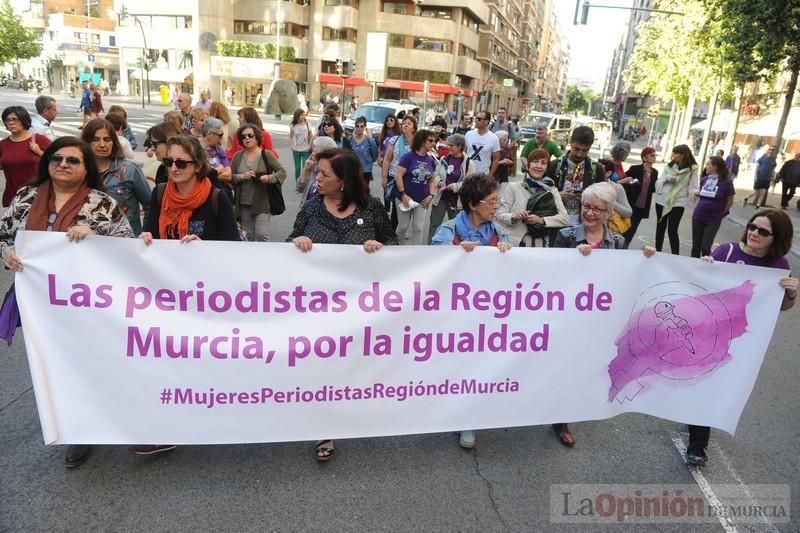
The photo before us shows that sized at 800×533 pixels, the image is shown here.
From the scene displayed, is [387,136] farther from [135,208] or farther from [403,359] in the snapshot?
[403,359]

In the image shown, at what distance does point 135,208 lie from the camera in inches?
166

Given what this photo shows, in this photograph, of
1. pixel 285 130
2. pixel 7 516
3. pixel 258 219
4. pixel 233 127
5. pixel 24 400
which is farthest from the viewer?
pixel 285 130

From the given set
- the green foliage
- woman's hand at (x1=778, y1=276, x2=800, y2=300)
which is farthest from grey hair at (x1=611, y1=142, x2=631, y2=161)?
the green foliage

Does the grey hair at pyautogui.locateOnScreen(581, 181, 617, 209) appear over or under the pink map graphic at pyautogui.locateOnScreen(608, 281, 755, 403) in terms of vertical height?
over

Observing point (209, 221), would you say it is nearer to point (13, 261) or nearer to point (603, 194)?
point (13, 261)

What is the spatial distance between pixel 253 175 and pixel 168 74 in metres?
59.0

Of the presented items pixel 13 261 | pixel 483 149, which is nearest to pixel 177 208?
pixel 13 261

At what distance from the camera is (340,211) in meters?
3.41

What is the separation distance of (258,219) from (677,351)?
4228 mm

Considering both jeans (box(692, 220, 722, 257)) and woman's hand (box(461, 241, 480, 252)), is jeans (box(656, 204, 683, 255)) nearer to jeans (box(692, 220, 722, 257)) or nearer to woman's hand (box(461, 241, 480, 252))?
jeans (box(692, 220, 722, 257))

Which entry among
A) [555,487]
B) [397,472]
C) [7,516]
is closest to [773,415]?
[555,487]

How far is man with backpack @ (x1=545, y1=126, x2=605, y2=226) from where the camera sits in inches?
229

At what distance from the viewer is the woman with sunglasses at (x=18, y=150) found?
5504 mm

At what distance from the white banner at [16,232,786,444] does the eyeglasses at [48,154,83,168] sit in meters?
0.46
